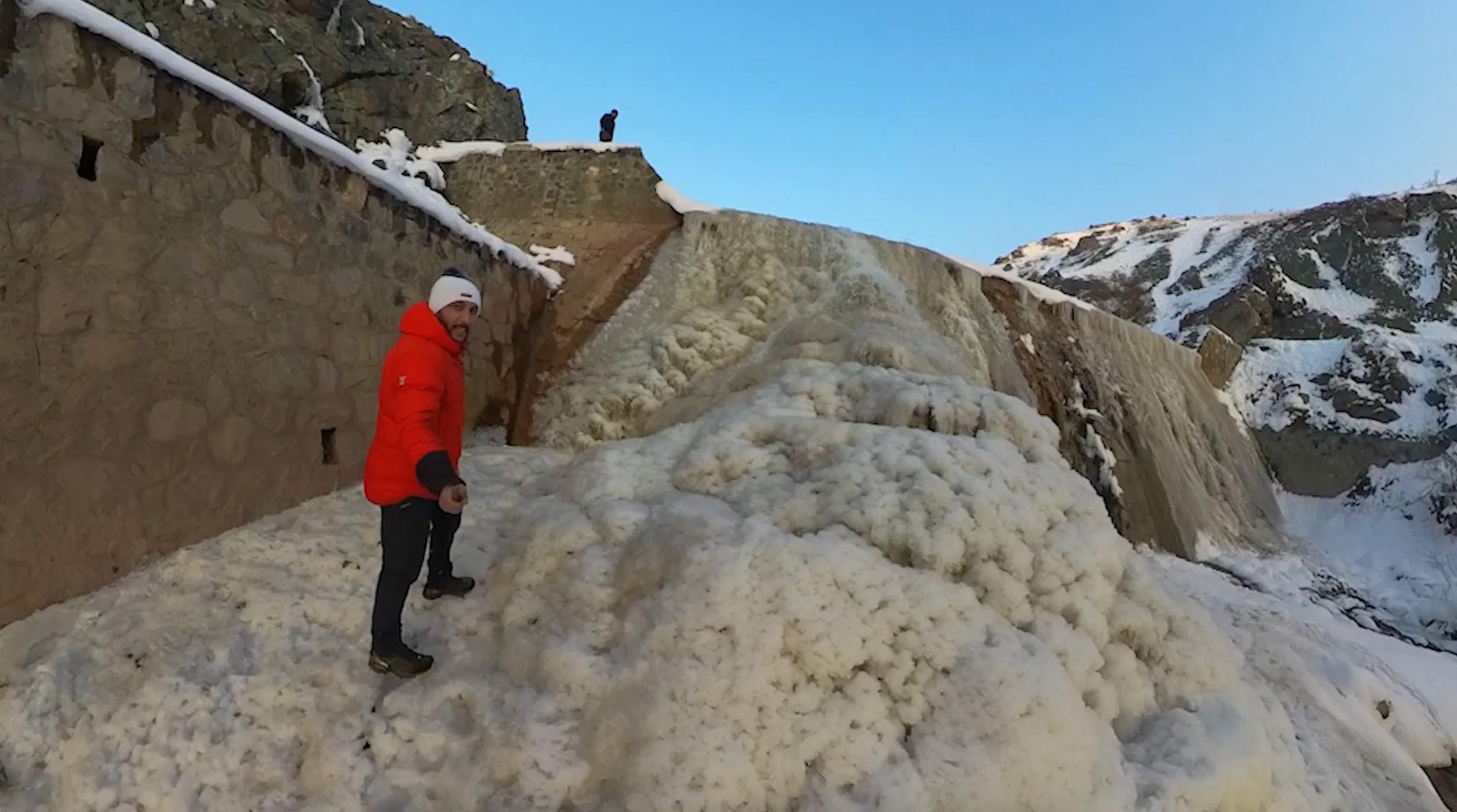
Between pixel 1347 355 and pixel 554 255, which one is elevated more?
pixel 1347 355

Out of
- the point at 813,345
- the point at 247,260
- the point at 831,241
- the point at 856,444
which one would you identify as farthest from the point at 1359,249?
the point at 247,260

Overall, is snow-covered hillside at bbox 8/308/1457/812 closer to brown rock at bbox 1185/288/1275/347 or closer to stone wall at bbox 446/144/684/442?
stone wall at bbox 446/144/684/442

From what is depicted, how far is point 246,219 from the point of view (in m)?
→ 3.21

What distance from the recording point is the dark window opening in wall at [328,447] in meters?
3.58

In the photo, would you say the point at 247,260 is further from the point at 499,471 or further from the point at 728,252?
the point at 728,252

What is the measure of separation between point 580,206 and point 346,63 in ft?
41.0

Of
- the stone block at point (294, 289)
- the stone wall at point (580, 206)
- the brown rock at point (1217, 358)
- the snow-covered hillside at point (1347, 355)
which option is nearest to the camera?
the stone block at point (294, 289)

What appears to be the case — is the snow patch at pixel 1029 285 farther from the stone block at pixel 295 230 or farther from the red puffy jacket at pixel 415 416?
the red puffy jacket at pixel 415 416

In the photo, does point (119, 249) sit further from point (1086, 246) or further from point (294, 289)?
point (1086, 246)

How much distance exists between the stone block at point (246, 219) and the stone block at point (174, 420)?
0.73 m

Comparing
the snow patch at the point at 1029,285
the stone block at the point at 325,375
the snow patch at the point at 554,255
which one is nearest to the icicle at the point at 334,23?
the snow patch at the point at 554,255

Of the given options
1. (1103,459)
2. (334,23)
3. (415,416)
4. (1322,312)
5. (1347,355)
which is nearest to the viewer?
(415,416)

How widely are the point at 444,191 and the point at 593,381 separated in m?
3.84

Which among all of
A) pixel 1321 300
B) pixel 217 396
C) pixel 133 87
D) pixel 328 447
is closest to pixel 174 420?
pixel 217 396
